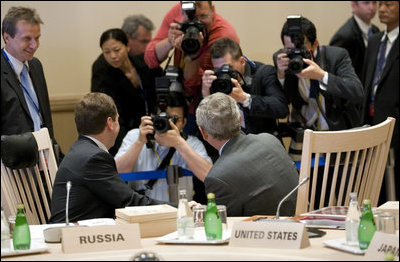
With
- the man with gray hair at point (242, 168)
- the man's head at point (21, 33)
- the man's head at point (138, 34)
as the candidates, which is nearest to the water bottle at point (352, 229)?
the man with gray hair at point (242, 168)

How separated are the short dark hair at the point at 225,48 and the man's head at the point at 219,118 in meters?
1.05

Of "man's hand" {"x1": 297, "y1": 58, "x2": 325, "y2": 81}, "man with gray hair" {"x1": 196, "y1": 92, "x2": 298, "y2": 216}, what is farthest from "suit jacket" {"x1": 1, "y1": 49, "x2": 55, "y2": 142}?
"man's hand" {"x1": 297, "y1": 58, "x2": 325, "y2": 81}

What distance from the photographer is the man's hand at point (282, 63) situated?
180 inches

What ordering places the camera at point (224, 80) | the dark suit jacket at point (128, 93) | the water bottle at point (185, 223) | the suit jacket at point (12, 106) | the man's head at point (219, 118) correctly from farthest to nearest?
1. the dark suit jacket at point (128, 93)
2. the camera at point (224, 80)
3. the suit jacket at point (12, 106)
4. the man's head at point (219, 118)
5. the water bottle at point (185, 223)

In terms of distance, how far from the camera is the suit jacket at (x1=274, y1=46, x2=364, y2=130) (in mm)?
4543

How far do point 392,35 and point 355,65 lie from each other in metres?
0.41

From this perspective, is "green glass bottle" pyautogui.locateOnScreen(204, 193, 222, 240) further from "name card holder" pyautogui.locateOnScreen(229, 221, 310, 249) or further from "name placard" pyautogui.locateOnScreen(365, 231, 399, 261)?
"name placard" pyautogui.locateOnScreen(365, 231, 399, 261)

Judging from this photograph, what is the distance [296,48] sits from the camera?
15.0 ft

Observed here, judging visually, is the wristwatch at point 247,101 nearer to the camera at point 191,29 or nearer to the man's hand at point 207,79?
the man's hand at point 207,79

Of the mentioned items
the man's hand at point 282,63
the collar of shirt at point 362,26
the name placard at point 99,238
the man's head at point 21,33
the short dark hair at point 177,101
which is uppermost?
the man's head at point 21,33

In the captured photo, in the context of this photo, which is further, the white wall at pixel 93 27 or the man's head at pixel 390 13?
the white wall at pixel 93 27

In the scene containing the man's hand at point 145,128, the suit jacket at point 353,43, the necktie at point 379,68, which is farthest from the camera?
the suit jacket at point 353,43

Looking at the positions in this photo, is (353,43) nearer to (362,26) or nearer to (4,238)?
(362,26)

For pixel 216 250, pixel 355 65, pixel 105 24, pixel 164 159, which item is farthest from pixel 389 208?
pixel 105 24
